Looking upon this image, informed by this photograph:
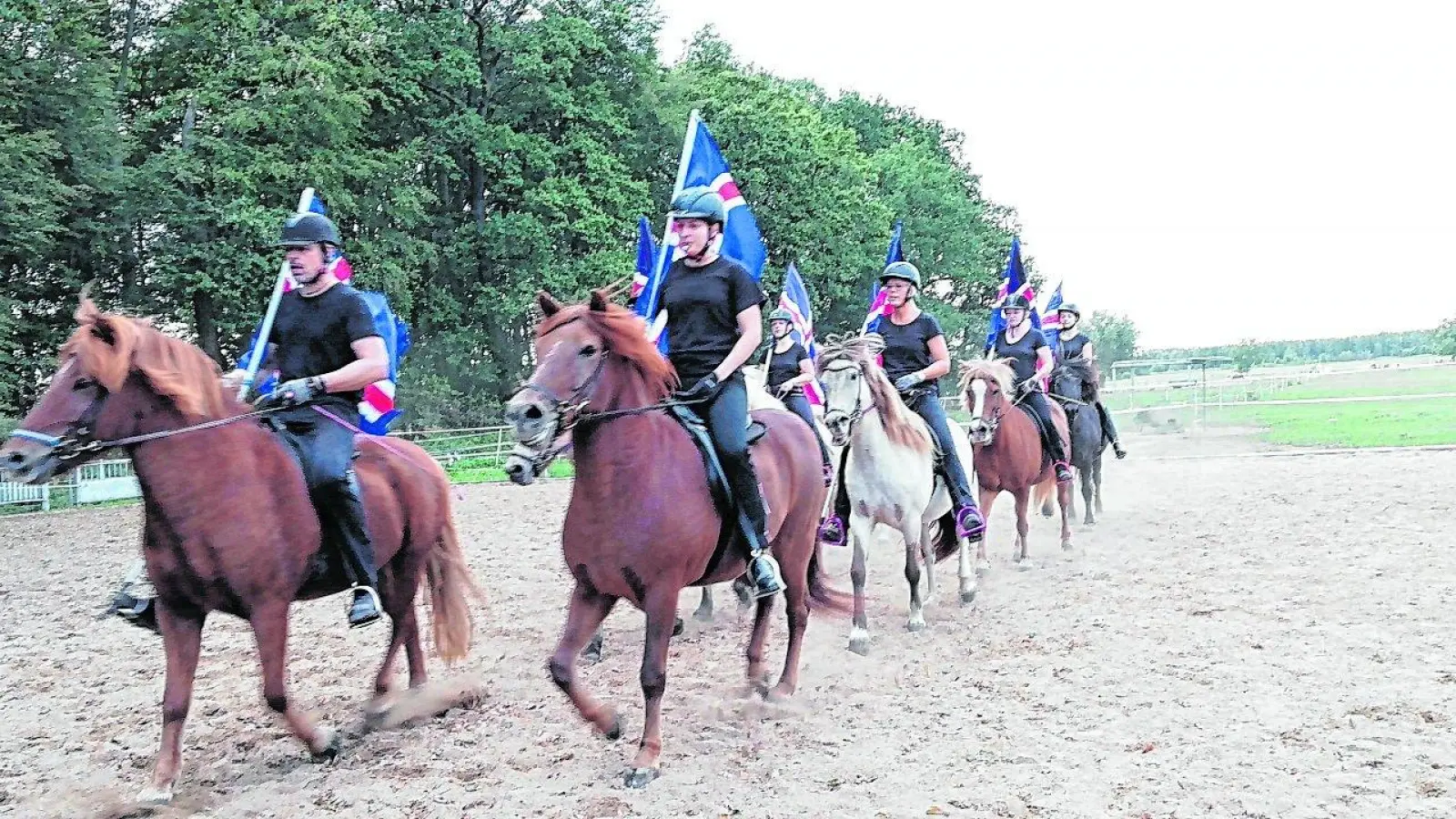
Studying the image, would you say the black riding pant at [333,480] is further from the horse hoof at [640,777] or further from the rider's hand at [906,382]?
the rider's hand at [906,382]

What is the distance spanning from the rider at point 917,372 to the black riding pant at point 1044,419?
2593 millimetres

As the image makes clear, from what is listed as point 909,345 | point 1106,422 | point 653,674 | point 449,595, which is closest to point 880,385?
point 909,345

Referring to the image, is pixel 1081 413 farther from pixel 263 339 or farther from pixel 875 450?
pixel 263 339

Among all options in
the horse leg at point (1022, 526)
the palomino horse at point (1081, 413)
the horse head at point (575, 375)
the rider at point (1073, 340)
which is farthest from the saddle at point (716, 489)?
the rider at point (1073, 340)

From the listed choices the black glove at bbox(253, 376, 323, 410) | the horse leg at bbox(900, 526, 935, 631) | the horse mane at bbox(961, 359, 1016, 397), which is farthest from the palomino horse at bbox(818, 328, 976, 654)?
the black glove at bbox(253, 376, 323, 410)

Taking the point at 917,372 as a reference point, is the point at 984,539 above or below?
→ below

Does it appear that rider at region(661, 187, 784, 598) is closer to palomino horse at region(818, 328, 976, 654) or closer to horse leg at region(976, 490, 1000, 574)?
palomino horse at region(818, 328, 976, 654)

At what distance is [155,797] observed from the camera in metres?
4.77

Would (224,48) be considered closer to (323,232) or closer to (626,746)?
(323,232)

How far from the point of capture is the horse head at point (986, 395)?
A: 1018 centimetres

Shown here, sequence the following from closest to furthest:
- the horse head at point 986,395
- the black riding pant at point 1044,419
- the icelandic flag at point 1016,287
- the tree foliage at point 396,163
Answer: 1. the horse head at point 986,395
2. the black riding pant at point 1044,419
3. the icelandic flag at point 1016,287
4. the tree foliage at point 396,163

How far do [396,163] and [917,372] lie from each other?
23983mm

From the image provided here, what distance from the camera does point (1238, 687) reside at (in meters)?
6.19

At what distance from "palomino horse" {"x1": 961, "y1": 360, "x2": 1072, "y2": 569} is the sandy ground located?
0.88 meters
